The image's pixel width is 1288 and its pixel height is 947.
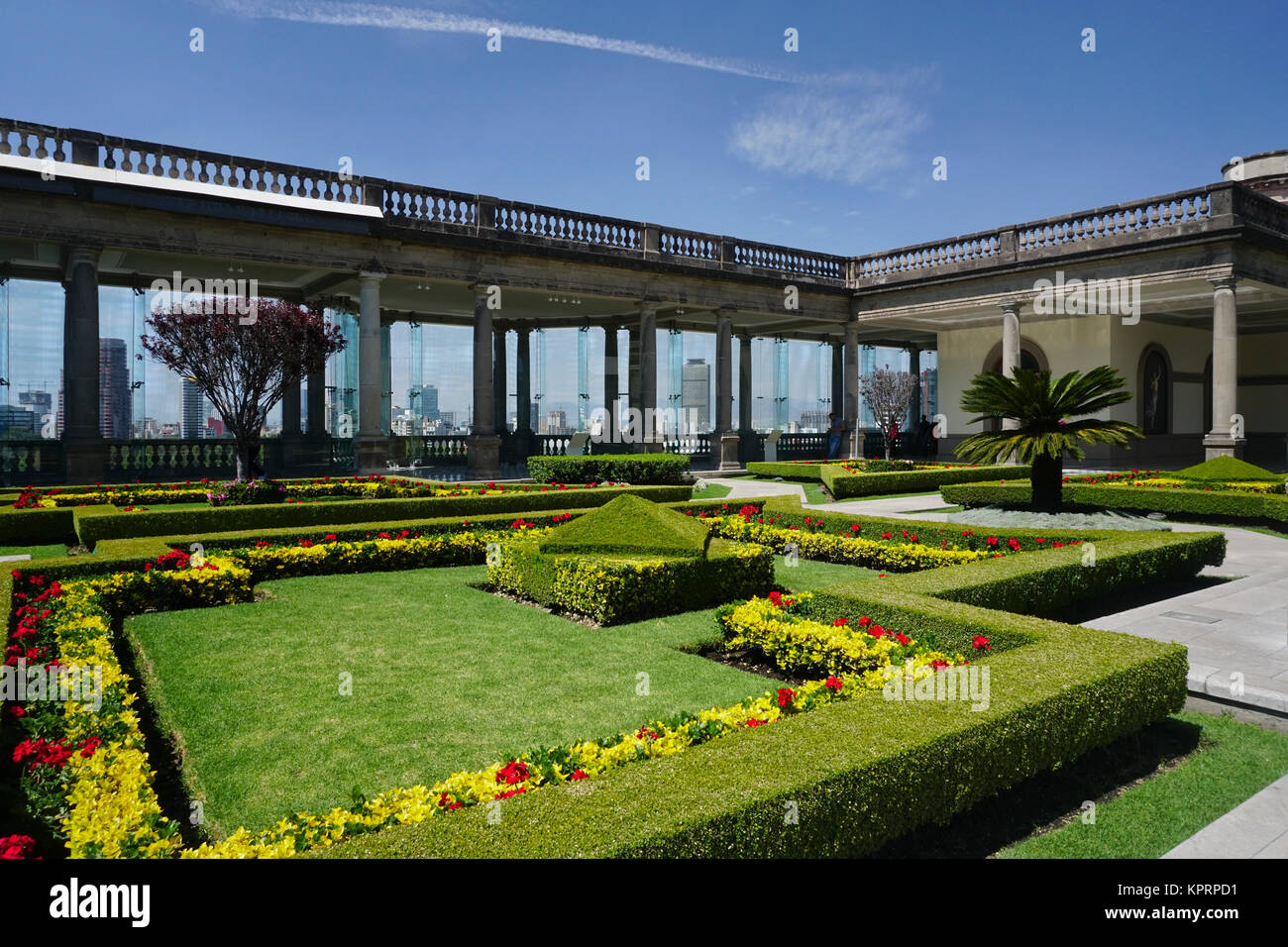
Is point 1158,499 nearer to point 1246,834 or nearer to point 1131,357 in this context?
point 1246,834

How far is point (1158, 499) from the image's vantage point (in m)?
17.6

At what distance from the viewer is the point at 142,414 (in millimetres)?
23984

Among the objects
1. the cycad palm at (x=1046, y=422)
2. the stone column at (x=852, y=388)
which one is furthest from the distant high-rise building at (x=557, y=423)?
the cycad palm at (x=1046, y=422)

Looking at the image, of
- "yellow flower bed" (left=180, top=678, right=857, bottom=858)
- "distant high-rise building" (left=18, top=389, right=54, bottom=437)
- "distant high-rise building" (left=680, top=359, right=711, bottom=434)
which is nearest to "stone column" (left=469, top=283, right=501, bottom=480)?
"distant high-rise building" (left=18, top=389, right=54, bottom=437)

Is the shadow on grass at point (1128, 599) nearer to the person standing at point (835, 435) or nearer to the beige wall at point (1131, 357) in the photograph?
the beige wall at point (1131, 357)

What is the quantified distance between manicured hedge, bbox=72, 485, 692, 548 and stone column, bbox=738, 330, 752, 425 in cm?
1771

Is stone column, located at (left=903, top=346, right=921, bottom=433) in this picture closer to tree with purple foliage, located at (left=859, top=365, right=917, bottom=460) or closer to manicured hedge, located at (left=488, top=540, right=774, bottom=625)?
tree with purple foliage, located at (left=859, top=365, right=917, bottom=460)

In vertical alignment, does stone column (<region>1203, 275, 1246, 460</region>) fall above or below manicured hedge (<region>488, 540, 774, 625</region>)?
above

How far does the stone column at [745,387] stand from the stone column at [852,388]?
13.8ft

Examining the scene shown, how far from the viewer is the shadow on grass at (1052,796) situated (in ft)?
14.5

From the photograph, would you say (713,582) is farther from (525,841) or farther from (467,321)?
(467,321)

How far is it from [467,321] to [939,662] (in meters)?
31.4

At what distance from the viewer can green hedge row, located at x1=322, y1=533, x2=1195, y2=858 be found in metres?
3.37
